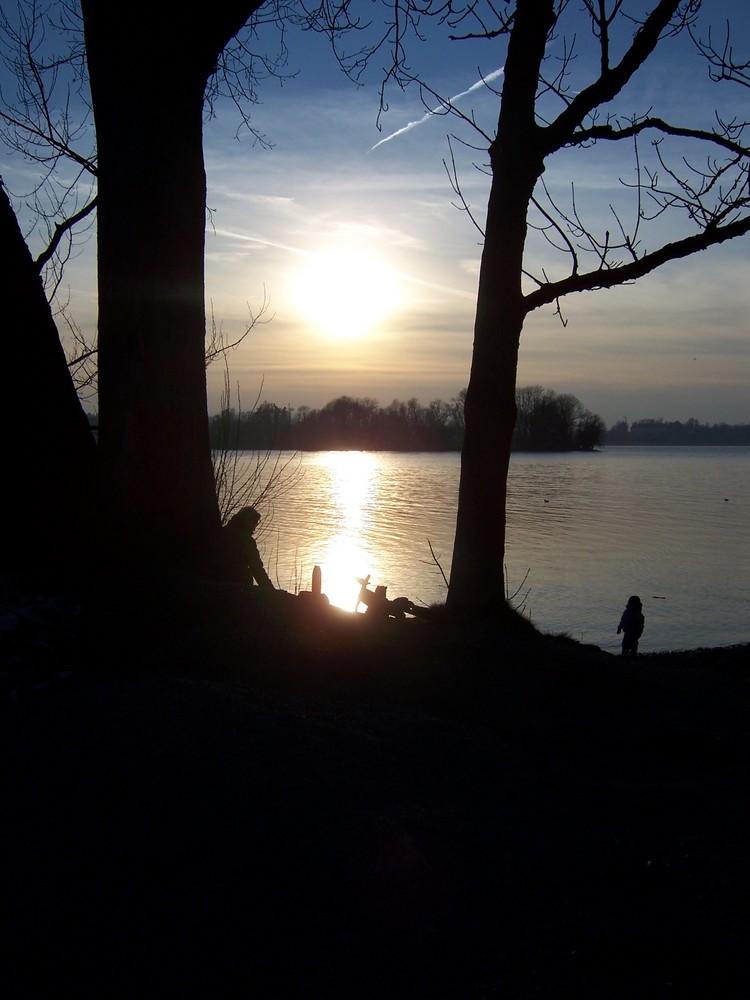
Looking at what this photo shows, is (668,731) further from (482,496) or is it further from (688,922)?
(482,496)

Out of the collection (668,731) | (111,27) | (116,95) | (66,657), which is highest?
(111,27)

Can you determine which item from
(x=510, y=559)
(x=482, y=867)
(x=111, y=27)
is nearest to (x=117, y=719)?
(x=482, y=867)

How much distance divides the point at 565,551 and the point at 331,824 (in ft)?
109

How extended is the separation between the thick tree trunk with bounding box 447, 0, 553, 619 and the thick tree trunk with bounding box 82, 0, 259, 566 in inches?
115

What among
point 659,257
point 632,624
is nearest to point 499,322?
point 659,257

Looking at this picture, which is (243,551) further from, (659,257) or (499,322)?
(659,257)

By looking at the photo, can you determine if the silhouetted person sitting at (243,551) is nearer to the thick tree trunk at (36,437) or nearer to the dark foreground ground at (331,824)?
the thick tree trunk at (36,437)

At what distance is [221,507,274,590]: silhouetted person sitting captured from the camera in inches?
263

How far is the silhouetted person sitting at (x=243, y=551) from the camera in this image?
6672mm

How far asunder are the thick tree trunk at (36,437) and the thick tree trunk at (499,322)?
12.0 feet

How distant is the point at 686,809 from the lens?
3752mm

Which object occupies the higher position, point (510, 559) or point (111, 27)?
point (111, 27)

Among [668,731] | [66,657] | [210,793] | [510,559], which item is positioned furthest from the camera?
[510,559]

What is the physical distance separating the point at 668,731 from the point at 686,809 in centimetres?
108
